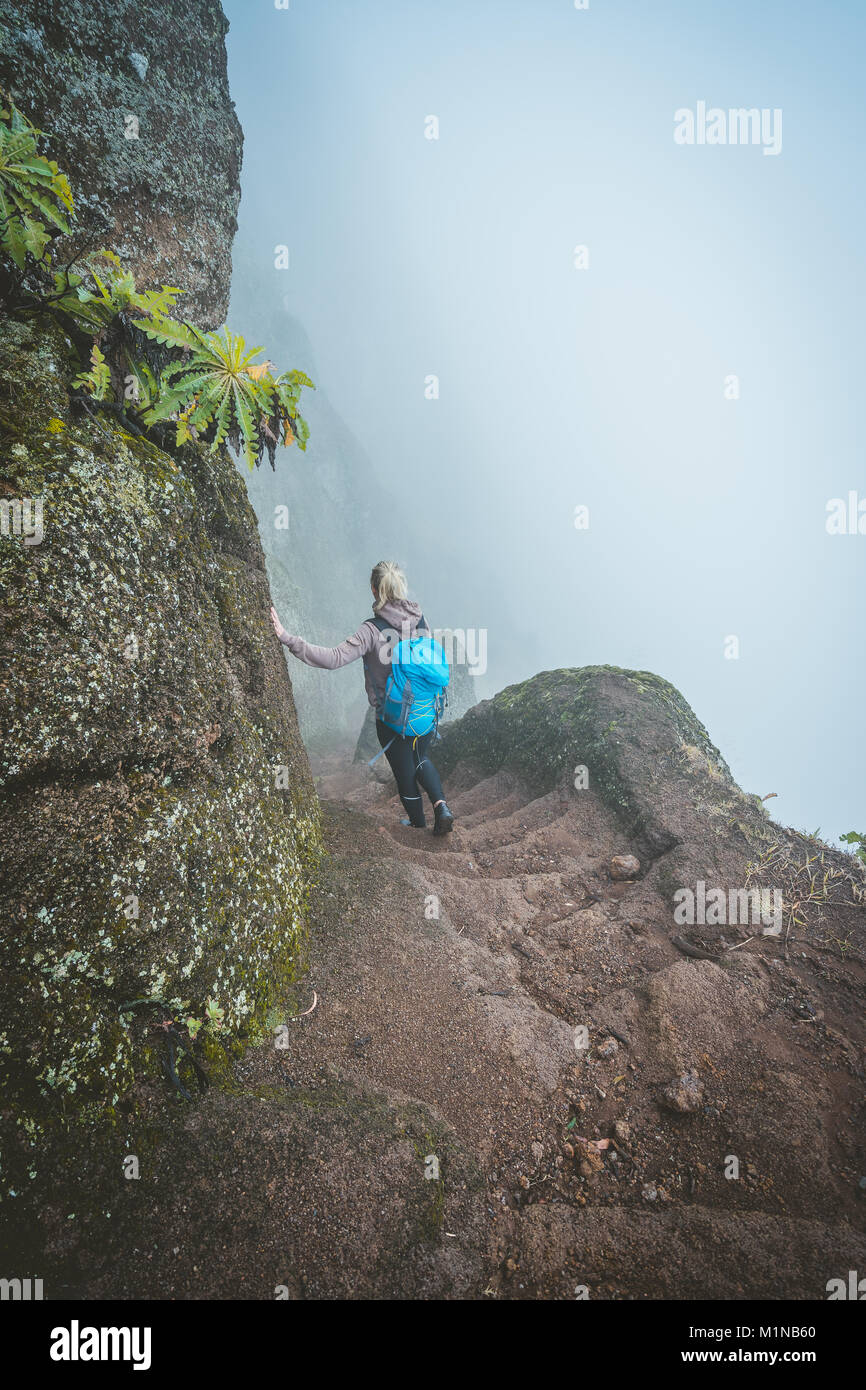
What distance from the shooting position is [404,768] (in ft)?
21.1

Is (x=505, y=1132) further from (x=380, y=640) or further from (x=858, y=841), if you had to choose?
(x=858, y=841)

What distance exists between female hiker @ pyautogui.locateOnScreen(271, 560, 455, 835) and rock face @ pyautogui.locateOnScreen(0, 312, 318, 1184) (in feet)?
5.58

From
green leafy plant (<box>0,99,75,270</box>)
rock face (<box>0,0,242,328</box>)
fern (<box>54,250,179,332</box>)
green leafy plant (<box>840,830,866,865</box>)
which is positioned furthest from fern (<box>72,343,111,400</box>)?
green leafy plant (<box>840,830,866,865</box>)

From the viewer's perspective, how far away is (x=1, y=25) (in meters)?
3.89

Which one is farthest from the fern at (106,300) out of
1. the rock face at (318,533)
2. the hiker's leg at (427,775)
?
the rock face at (318,533)

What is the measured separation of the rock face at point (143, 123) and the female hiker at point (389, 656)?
11.9ft

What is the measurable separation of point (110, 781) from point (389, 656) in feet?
11.3

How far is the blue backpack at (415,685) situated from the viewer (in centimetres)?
588

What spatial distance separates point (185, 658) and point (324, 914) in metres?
2.27

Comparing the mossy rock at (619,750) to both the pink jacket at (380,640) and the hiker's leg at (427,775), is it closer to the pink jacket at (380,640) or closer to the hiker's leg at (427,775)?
the hiker's leg at (427,775)

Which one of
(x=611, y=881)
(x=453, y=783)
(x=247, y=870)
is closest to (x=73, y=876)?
(x=247, y=870)
